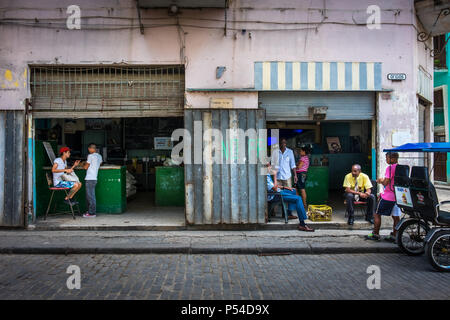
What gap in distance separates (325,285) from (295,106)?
4.74m

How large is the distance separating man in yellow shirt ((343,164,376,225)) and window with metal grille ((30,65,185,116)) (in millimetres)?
4376

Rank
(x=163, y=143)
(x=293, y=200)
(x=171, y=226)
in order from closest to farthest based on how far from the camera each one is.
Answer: (x=293, y=200) < (x=171, y=226) < (x=163, y=143)

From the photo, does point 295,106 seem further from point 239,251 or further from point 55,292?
point 55,292

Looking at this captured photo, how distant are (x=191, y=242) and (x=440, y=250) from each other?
4305mm

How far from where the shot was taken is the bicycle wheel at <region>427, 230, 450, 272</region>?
18.4ft

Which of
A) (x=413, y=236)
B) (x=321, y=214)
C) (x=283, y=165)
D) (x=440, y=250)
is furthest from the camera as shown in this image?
(x=283, y=165)

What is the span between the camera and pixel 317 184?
1100cm

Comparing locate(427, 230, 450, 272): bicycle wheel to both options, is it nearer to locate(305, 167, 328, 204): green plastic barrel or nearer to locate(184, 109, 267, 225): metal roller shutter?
locate(184, 109, 267, 225): metal roller shutter

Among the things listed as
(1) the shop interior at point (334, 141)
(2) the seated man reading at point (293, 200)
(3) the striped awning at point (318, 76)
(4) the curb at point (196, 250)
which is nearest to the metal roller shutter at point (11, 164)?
(4) the curb at point (196, 250)

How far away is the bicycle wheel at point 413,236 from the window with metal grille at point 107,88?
17.6 ft

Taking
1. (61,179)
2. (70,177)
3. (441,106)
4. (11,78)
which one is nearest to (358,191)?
(70,177)

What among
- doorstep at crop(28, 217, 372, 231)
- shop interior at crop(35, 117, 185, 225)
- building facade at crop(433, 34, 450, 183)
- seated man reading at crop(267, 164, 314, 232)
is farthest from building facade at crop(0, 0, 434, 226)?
building facade at crop(433, 34, 450, 183)

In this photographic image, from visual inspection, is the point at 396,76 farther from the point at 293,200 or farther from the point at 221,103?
the point at 221,103

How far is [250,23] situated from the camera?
8.41 m
